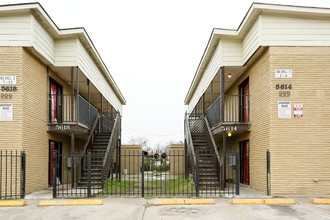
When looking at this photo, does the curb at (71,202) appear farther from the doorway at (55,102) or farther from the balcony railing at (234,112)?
the balcony railing at (234,112)

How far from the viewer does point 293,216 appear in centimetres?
1006

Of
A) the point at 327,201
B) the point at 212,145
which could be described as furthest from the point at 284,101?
the point at 212,145

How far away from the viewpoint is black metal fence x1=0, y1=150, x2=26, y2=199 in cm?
1336

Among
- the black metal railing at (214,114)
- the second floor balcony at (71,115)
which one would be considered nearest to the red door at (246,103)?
the black metal railing at (214,114)

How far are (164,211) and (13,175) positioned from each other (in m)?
6.10

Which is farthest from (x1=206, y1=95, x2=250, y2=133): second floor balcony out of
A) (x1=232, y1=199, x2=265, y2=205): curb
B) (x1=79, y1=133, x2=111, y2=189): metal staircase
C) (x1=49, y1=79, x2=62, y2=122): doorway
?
(x1=49, y1=79, x2=62, y2=122): doorway

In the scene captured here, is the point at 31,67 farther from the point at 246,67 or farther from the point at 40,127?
the point at 246,67

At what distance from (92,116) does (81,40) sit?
5441 millimetres

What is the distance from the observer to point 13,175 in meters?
13.8

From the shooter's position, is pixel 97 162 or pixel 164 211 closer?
pixel 164 211

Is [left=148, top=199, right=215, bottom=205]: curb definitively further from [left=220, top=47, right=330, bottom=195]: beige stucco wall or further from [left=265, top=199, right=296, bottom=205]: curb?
[left=220, top=47, right=330, bottom=195]: beige stucco wall

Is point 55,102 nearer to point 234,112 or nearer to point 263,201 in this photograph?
point 234,112

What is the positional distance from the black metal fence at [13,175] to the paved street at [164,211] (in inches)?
49.9

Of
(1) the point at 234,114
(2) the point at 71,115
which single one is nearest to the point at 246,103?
(1) the point at 234,114
